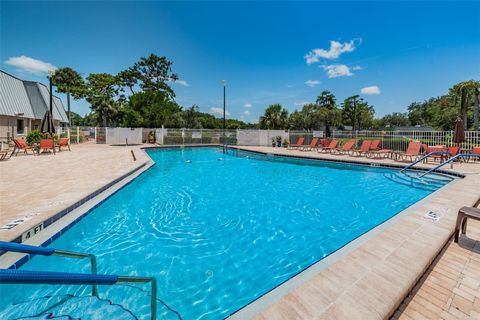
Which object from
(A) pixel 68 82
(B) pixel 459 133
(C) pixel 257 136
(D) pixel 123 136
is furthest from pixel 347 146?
(A) pixel 68 82

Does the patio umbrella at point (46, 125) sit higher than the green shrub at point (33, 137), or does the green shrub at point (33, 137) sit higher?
the patio umbrella at point (46, 125)

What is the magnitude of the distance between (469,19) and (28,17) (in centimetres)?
2619

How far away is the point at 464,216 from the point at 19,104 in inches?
1139

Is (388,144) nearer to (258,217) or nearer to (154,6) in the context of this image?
(258,217)

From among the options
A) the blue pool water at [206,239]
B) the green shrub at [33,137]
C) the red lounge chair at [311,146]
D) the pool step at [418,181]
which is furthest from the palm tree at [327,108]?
the green shrub at [33,137]

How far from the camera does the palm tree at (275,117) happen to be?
36000 mm

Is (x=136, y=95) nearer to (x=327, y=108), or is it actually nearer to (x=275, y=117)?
(x=275, y=117)

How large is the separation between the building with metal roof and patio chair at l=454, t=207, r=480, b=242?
2189 cm

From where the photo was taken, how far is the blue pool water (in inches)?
104

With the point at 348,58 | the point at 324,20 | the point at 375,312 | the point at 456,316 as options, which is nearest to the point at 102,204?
the point at 375,312

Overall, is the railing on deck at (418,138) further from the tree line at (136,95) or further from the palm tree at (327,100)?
the palm tree at (327,100)

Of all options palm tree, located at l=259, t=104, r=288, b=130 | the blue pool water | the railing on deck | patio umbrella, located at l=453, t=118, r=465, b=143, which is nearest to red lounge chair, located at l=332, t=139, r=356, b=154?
the railing on deck

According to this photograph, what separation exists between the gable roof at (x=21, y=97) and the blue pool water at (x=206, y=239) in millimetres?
19422

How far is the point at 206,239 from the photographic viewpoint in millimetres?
4164
